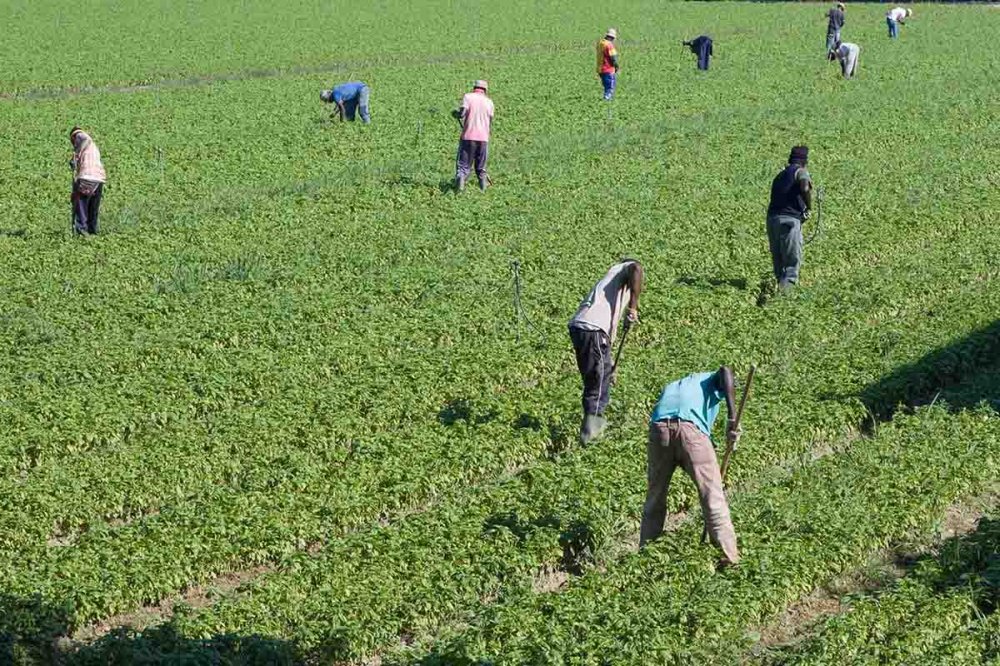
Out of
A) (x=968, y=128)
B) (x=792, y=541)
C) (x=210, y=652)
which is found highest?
(x=968, y=128)

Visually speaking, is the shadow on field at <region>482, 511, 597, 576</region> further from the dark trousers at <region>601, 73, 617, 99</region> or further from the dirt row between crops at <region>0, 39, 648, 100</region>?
the dirt row between crops at <region>0, 39, 648, 100</region>

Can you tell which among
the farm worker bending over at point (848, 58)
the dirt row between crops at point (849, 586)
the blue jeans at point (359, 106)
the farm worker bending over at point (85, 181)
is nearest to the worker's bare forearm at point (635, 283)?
the dirt row between crops at point (849, 586)

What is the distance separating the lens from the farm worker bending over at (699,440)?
962 centimetres

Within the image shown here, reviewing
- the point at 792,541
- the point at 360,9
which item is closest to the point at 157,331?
the point at 792,541

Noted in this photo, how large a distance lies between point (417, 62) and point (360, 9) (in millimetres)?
16344

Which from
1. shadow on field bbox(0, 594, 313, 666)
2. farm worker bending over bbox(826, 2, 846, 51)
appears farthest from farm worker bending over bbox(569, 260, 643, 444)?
farm worker bending over bbox(826, 2, 846, 51)

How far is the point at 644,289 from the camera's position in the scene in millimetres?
16922

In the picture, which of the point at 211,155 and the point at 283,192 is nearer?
the point at 283,192

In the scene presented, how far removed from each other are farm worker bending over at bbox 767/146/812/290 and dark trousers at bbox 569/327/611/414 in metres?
5.15

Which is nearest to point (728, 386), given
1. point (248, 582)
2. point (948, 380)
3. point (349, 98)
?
point (248, 582)

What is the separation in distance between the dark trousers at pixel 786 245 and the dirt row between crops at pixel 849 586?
6.24m

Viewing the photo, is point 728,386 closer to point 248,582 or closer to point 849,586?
point 849,586

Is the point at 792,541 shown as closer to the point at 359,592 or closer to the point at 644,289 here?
the point at 359,592

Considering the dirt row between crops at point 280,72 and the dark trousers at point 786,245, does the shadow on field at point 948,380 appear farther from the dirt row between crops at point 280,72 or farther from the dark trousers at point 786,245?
the dirt row between crops at point 280,72
